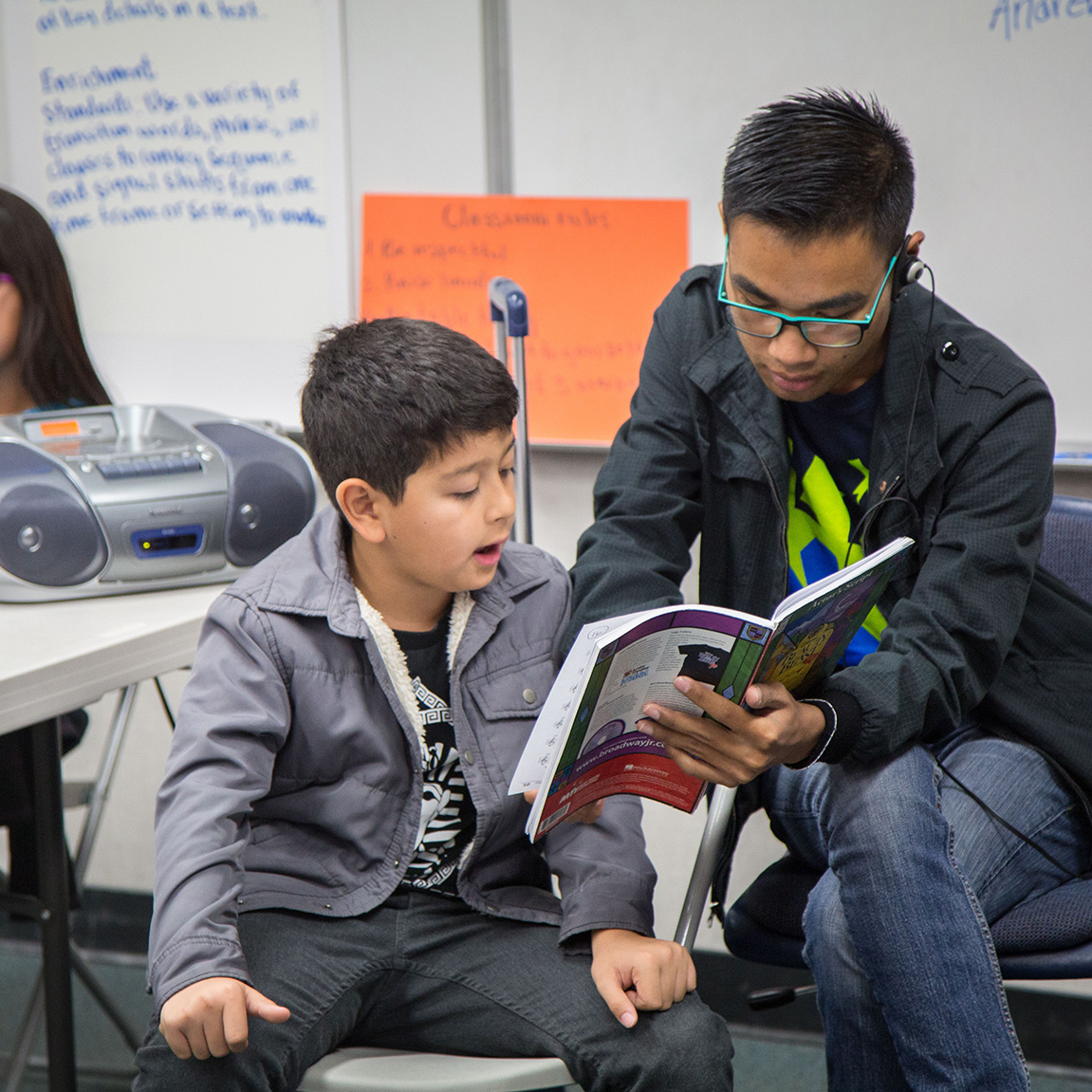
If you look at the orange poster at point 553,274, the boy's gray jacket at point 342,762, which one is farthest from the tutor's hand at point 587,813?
the orange poster at point 553,274

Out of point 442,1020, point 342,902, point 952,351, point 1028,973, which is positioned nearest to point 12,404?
point 342,902

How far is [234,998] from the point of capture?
842 millimetres

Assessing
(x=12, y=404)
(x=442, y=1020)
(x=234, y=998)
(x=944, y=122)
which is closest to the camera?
(x=234, y=998)

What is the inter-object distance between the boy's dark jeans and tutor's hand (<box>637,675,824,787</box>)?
18 centimetres

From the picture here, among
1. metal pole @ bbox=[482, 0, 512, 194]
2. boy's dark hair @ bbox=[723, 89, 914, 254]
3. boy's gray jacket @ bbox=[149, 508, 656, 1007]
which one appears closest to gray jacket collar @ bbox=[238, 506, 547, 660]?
boy's gray jacket @ bbox=[149, 508, 656, 1007]

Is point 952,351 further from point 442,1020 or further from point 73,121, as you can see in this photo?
point 73,121

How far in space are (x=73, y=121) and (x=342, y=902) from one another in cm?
143

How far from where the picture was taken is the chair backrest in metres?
1.24

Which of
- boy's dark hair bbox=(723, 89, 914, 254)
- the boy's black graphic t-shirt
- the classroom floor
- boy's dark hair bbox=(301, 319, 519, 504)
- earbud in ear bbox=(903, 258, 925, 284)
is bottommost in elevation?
the classroom floor

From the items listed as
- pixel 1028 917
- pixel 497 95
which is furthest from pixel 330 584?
pixel 497 95

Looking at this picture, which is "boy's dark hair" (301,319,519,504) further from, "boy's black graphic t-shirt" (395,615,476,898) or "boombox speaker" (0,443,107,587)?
"boombox speaker" (0,443,107,587)

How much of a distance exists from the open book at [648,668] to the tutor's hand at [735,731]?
0.01 metres

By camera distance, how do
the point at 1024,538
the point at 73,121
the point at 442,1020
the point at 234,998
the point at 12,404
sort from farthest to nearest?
the point at 73,121 < the point at 12,404 < the point at 1024,538 < the point at 442,1020 < the point at 234,998

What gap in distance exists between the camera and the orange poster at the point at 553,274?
1622 mm
